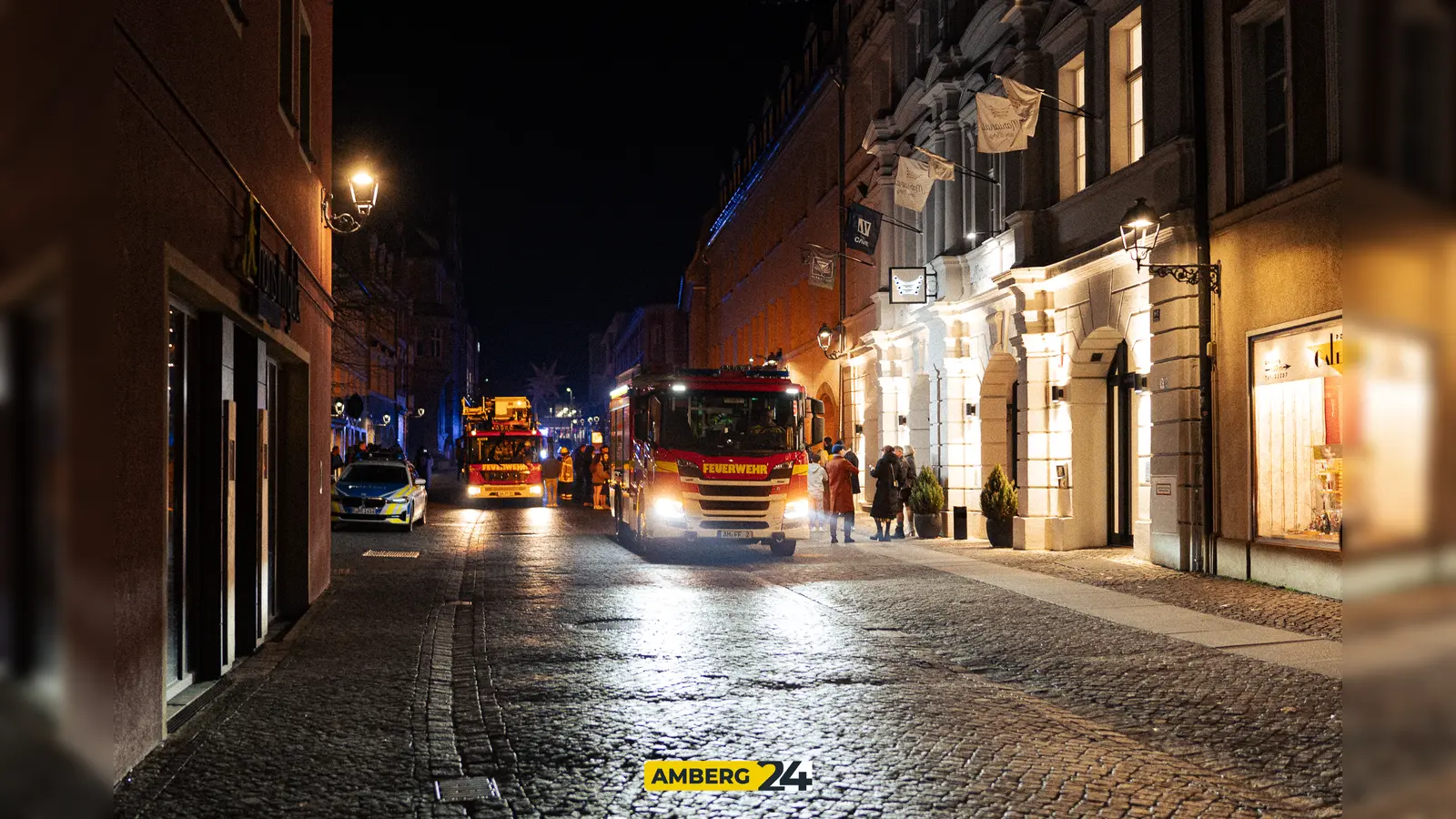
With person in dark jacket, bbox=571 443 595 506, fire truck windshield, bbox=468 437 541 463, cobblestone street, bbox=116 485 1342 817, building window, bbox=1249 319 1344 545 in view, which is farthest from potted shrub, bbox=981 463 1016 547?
fire truck windshield, bbox=468 437 541 463

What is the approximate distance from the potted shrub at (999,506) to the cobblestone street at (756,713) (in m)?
7.86

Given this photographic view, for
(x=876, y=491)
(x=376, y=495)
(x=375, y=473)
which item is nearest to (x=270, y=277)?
(x=876, y=491)

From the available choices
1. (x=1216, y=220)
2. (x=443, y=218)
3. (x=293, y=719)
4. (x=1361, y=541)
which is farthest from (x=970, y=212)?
(x=443, y=218)

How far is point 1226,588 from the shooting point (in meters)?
15.9

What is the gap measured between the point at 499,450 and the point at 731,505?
21.6 meters

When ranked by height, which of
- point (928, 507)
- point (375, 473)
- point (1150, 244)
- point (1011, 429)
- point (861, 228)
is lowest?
point (928, 507)

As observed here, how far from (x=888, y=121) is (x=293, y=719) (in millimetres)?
26292

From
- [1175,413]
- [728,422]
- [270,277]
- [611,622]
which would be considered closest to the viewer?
[270,277]

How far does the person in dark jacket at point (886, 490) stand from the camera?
25484 millimetres

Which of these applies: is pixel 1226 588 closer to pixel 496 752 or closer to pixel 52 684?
pixel 496 752

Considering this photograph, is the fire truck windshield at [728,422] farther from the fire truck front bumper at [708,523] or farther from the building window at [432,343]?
the building window at [432,343]

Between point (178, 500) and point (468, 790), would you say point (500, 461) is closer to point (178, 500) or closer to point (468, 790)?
point (178, 500)

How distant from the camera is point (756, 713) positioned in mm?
8266

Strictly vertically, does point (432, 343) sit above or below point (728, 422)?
above
